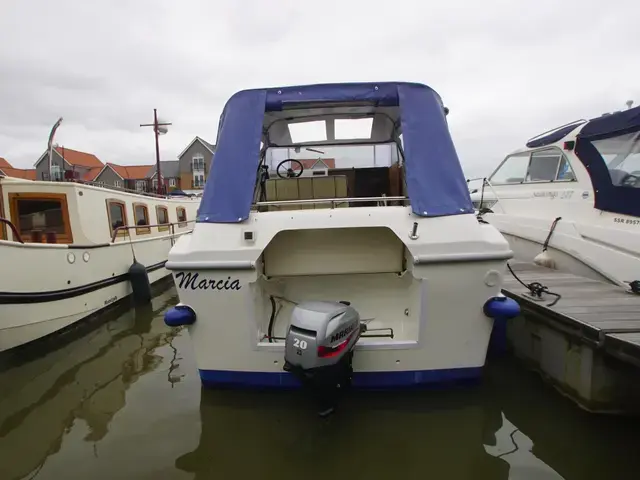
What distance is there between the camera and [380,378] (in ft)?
9.78

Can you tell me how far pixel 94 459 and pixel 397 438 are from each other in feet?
6.76

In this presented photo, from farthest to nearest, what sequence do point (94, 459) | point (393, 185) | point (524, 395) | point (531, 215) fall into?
1. point (531, 215)
2. point (393, 185)
3. point (524, 395)
4. point (94, 459)

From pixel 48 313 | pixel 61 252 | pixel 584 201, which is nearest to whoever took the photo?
pixel 48 313

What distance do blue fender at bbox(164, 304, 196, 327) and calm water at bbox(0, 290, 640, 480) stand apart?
811 mm

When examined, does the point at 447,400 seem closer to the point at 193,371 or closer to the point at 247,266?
the point at 247,266

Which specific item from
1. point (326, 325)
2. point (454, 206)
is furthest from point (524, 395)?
point (326, 325)

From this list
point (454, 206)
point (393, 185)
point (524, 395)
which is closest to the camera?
point (454, 206)

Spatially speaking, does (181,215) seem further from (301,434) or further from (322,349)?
(322,349)

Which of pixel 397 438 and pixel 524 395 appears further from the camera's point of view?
pixel 524 395

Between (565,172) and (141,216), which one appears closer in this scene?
(565,172)

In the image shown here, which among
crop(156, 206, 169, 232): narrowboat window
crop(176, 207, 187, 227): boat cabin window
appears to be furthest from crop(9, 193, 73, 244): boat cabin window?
crop(176, 207, 187, 227): boat cabin window

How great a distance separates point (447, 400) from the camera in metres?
3.14

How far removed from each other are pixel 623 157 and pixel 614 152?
0.49ft

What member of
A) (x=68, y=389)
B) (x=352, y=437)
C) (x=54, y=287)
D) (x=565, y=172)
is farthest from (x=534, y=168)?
(x=54, y=287)
